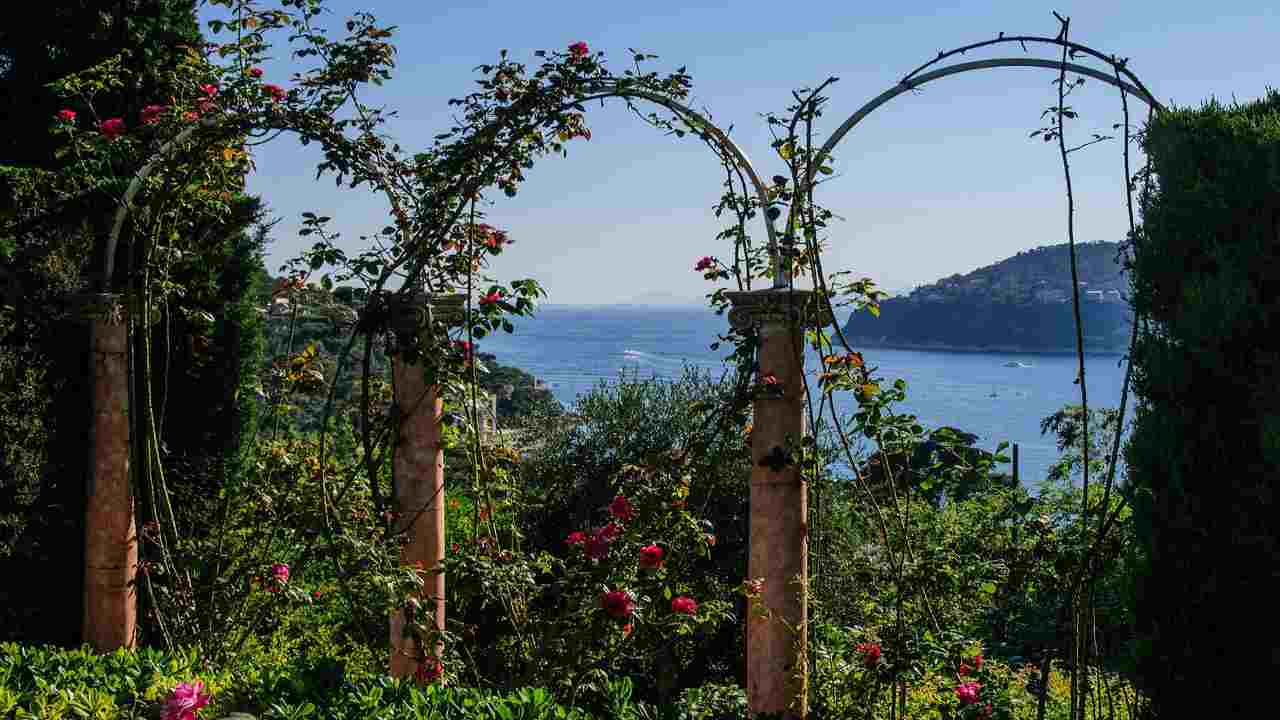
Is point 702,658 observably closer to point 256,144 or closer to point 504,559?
point 504,559

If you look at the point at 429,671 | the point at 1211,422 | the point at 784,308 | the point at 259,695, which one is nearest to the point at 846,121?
the point at 784,308

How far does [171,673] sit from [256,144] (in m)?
2.46

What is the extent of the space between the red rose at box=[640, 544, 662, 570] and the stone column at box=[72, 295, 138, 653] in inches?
106

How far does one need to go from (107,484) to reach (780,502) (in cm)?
332

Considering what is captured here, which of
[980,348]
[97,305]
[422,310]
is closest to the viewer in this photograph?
[422,310]

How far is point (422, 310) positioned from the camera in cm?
439

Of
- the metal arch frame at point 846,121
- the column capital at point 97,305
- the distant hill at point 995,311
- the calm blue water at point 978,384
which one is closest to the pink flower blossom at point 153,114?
the metal arch frame at point 846,121

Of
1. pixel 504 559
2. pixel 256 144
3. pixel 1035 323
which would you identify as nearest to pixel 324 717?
pixel 504 559

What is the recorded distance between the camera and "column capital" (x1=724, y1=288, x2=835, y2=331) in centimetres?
410

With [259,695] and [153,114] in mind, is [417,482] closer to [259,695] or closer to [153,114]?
[259,695]

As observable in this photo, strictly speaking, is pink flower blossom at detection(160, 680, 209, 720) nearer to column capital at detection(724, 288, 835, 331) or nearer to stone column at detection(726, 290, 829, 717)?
stone column at detection(726, 290, 829, 717)

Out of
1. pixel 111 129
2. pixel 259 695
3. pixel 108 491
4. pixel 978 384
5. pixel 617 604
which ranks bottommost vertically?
pixel 978 384

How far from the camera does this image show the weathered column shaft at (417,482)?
4477mm

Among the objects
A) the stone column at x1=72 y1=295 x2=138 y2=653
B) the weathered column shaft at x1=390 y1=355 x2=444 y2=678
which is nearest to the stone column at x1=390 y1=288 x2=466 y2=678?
the weathered column shaft at x1=390 y1=355 x2=444 y2=678
